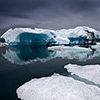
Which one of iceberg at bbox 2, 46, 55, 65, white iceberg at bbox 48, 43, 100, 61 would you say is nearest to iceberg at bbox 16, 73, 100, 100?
iceberg at bbox 2, 46, 55, 65

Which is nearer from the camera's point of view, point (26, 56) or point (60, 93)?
point (60, 93)

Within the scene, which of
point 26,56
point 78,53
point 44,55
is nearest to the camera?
point 26,56

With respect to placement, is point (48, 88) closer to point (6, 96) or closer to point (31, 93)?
point (31, 93)

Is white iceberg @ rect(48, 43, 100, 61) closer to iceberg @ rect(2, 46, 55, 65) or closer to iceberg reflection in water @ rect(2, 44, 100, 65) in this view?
iceberg reflection in water @ rect(2, 44, 100, 65)

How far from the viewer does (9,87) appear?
12.3ft

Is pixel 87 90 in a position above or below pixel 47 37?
below

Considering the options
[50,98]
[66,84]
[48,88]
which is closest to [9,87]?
[48,88]

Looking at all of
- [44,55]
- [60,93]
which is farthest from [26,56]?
[60,93]

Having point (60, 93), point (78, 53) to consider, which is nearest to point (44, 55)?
point (78, 53)

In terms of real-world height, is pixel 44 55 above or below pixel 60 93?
below

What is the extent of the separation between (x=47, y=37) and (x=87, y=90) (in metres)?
22.6

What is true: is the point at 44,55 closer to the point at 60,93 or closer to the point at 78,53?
the point at 78,53

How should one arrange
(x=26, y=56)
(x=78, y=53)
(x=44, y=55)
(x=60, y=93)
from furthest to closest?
1. (x=78, y=53)
2. (x=44, y=55)
3. (x=26, y=56)
4. (x=60, y=93)

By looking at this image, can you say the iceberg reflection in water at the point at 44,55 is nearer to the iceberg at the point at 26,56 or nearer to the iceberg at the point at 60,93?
the iceberg at the point at 26,56
